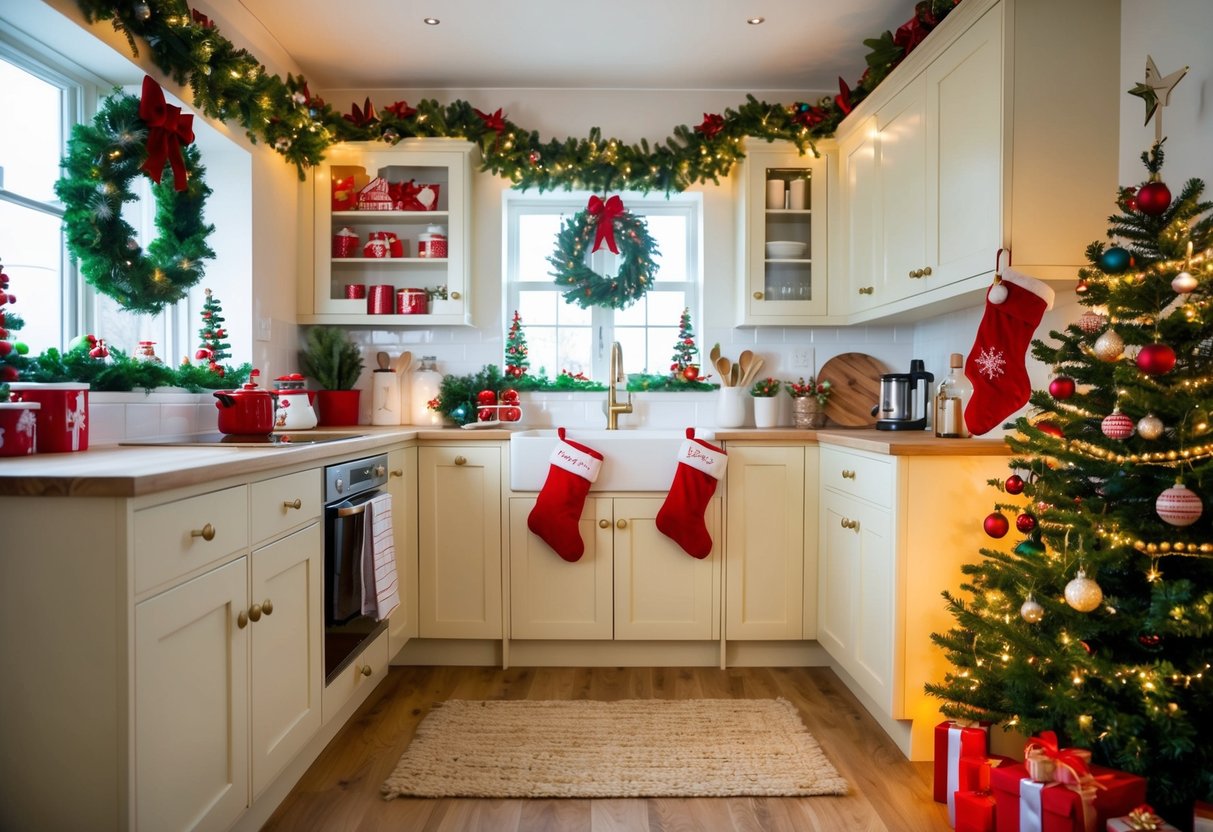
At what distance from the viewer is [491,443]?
289cm

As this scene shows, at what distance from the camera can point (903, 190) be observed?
105 inches

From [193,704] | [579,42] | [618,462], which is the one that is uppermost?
[579,42]

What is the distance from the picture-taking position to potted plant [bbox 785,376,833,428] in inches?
131

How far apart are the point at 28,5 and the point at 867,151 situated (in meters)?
2.71

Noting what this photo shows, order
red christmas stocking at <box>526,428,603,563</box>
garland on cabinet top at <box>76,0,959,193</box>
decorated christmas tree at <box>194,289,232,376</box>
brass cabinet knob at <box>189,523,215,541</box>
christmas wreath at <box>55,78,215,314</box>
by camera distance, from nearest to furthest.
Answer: brass cabinet knob at <box>189,523,215,541</box> < christmas wreath at <box>55,78,215,314</box> < decorated christmas tree at <box>194,289,232,376</box> < red christmas stocking at <box>526,428,603,563</box> < garland on cabinet top at <box>76,0,959,193</box>

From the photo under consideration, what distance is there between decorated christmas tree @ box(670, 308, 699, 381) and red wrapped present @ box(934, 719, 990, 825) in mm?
1852

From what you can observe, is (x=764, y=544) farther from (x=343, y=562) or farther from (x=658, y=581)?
(x=343, y=562)

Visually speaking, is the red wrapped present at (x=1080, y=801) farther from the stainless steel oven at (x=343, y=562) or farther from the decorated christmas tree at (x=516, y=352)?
the decorated christmas tree at (x=516, y=352)

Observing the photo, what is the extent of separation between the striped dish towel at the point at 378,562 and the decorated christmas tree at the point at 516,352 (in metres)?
1.16

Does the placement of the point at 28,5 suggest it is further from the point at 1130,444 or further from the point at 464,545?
the point at 1130,444

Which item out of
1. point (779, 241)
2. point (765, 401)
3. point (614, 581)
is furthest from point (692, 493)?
point (779, 241)

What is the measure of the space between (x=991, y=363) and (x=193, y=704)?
2144 millimetres

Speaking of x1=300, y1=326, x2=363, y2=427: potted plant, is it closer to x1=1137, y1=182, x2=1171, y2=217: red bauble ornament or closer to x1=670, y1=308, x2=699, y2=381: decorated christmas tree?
x1=670, y1=308, x2=699, y2=381: decorated christmas tree

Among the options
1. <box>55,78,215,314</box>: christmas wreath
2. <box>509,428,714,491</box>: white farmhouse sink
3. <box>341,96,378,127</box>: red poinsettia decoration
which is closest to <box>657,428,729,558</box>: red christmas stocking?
<box>509,428,714,491</box>: white farmhouse sink
